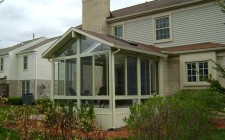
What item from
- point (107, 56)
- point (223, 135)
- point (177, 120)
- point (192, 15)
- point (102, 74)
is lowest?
point (223, 135)

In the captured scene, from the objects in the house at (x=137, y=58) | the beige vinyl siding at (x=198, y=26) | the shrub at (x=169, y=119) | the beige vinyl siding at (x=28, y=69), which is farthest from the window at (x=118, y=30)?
the shrub at (x=169, y=119)

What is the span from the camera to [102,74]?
12.7 metres

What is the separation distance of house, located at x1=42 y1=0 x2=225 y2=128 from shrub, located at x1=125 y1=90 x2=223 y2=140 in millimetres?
4551

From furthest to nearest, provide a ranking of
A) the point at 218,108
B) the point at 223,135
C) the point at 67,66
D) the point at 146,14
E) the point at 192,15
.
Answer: the point at 146,14
the point at 192,15
the point at 67,66
the point at 223,135
the point at 218,108

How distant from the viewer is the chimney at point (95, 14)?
70.4ft

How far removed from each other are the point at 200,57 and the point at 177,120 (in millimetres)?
10624

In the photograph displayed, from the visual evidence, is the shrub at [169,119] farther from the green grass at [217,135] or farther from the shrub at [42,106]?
the shrub at [42,106]

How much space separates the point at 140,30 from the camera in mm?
19672

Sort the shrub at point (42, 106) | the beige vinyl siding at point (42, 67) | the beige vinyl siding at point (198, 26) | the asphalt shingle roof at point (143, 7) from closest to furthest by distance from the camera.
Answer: the shrub at point (42, 106)
the beige vinyl siding at point (198, 26)
the asphalt shingle roof at point (143, 7)
the beige vinyl siding at point (42, 67)

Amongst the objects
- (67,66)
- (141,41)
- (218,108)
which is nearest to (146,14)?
(141,41)

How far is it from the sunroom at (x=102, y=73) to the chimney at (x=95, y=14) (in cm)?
716

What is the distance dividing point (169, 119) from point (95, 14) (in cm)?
1746

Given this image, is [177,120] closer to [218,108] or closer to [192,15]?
[218,108]

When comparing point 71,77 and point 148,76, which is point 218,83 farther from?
point 71,77
